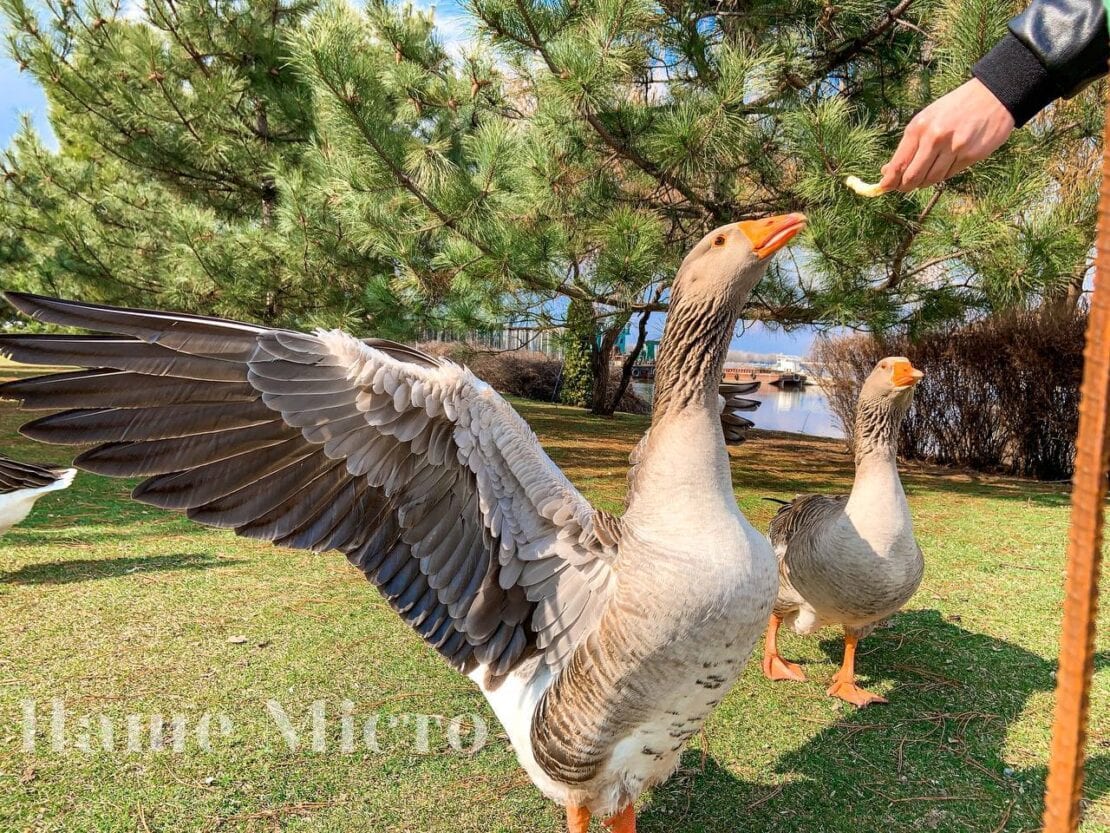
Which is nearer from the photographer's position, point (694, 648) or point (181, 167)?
point (694, 648)

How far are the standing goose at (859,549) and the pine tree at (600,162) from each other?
8.59 ft

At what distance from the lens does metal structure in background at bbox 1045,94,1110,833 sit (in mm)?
653

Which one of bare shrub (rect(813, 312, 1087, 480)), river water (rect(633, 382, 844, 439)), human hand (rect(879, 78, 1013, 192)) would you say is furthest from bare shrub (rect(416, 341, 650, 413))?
human hand (rect(879, 78, 1013, 192))

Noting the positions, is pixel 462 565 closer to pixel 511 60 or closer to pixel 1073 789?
pixel 1073 789

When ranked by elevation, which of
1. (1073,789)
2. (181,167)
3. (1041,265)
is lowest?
(1073,789)

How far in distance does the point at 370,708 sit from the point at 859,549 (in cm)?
216

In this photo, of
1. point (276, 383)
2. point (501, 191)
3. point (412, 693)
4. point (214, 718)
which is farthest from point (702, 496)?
point (501, 191)

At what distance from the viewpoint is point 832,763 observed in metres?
2.71

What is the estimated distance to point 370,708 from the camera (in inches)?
113

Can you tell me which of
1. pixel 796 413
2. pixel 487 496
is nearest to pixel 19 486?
pixel 487 496

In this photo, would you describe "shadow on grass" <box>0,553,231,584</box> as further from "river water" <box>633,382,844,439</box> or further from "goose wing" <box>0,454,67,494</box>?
"river water" <box>633,382,844,439</box>

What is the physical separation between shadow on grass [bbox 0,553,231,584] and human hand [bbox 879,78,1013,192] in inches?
173

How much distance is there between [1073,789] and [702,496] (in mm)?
1203

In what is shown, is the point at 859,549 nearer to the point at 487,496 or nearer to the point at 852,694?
the point at 852,694
